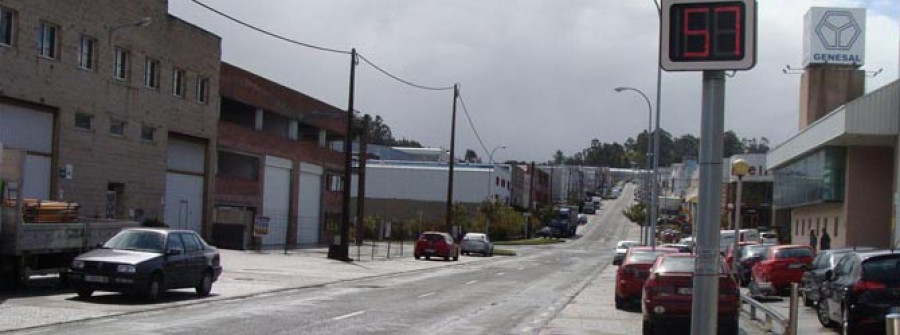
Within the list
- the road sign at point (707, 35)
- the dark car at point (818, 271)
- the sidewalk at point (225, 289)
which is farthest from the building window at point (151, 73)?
the road sign at point (707, 35)

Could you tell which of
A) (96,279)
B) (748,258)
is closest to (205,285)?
(96,279)

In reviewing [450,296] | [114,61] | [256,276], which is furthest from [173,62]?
[450,296]

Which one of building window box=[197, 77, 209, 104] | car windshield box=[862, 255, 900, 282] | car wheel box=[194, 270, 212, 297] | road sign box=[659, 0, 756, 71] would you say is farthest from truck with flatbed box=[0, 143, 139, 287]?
building window box=[197, 77, 209, 104]

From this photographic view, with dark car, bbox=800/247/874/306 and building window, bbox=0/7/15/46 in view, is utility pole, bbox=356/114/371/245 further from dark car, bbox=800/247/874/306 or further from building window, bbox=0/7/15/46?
dark car, bbox=800/247/874/306

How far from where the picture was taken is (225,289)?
24.0 m

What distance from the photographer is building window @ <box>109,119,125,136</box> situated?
39.2 m

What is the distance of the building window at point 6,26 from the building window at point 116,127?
24.4 feet

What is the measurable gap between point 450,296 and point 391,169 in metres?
80.0

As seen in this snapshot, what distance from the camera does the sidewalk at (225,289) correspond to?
653 inches

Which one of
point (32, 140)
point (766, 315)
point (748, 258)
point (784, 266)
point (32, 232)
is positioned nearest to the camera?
point (766, 315)

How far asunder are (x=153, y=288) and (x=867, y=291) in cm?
1344

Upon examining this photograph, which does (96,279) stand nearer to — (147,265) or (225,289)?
(147,265)

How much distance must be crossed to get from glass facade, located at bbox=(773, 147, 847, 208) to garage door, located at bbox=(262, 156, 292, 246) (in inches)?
1212

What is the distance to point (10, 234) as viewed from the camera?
19.3m
